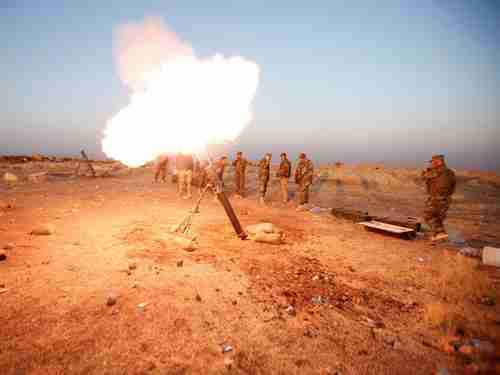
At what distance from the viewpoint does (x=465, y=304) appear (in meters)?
3.92

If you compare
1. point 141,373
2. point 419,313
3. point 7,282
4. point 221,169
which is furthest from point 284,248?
point 221,169

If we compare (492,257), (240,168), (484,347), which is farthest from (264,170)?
(484,347)

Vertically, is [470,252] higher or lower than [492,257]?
lower

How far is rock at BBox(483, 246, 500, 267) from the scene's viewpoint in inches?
215

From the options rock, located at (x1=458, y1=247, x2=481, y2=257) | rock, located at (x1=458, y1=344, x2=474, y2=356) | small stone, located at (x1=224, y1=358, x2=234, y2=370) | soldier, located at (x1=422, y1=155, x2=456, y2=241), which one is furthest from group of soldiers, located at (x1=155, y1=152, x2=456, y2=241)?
rock, located at (x1=458, y1=344, x2=474, y2=356)

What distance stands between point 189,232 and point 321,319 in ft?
15.0

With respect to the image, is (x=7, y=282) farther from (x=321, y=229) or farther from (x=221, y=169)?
(x=221, y=169)

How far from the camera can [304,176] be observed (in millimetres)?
12484

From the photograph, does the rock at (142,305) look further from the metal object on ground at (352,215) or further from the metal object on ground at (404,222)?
the metal object on ground at (352,215)

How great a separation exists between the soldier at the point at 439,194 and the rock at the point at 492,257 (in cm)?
199

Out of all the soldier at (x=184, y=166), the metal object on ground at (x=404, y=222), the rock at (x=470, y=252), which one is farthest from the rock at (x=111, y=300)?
the soldier at (x=184, y=166)

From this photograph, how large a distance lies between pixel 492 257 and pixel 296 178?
26.6 ft

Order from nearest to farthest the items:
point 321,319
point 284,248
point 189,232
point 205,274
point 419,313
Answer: point 321,319 → point 419,313 → point 205,274 → point 284,248 → point 189,232

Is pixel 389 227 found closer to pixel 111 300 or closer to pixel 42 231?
pixel 111 300
